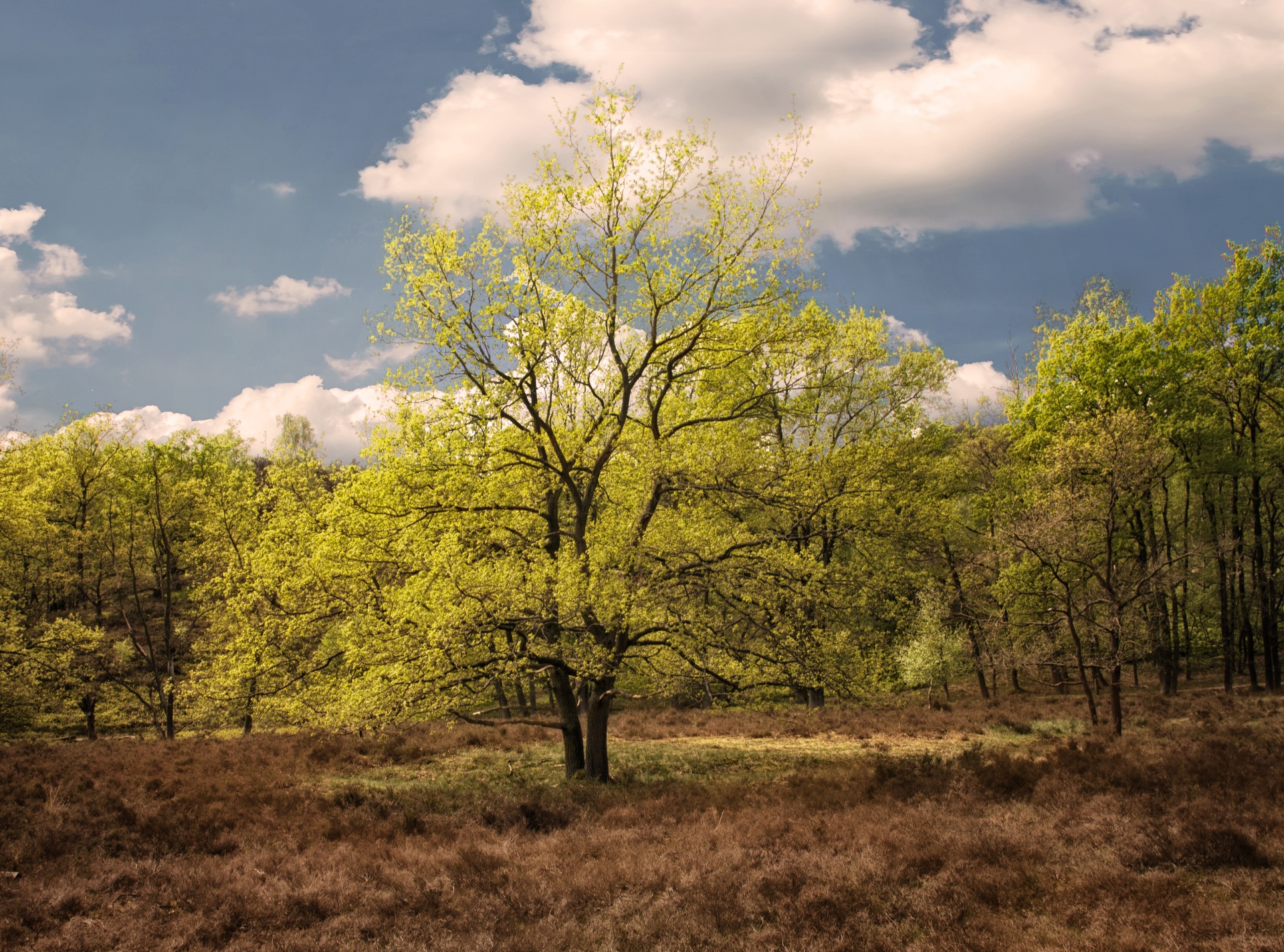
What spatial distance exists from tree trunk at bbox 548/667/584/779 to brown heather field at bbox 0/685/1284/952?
1214 mm

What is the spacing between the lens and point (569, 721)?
1605 centimetres

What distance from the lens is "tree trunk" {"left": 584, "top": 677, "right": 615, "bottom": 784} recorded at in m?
15.6

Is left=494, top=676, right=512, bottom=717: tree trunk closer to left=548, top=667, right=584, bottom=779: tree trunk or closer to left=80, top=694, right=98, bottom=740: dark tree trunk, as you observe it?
left=548, top=667, right=584, bottom=779: tree trunk

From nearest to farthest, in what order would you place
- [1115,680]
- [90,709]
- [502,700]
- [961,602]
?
[1115,680] → [502,700] → [90,709] → [961,602]

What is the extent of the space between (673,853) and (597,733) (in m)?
5.92

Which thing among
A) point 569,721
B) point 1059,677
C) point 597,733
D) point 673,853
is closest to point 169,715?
point 569,721

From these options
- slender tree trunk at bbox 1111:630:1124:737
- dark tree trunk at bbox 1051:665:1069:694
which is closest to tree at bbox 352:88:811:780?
slender tree trunk at bbox 1111:630:1124:737

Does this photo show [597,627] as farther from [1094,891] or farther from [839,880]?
[1094,891]

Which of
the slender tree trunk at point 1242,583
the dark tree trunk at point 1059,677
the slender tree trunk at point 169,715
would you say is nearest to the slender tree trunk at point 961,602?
the dark tree trunk at point 1059,677

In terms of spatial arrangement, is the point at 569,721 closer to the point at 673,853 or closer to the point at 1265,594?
the point at 673,853

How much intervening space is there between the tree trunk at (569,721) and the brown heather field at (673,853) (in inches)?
47.8

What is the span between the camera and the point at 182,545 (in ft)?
108

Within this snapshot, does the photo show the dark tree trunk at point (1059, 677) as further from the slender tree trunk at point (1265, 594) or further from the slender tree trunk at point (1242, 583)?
the slender tree trunk at point (1265, 594)

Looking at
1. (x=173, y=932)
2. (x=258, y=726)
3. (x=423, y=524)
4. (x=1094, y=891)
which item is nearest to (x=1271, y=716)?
(x=1094, y=891)
